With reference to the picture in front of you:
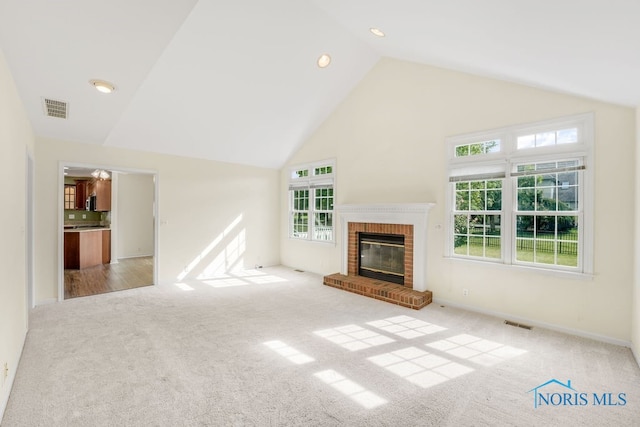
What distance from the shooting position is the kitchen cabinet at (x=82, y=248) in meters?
7.02

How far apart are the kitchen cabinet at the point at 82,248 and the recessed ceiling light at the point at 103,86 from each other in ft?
17.1

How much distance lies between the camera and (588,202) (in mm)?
3324

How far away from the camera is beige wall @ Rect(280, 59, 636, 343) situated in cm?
317

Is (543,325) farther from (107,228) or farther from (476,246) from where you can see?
(107,228)

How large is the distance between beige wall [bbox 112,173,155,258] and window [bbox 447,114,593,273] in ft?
27.4

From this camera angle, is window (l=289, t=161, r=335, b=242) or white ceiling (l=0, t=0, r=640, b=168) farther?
window (l=289, t=161, r=335, b=242)

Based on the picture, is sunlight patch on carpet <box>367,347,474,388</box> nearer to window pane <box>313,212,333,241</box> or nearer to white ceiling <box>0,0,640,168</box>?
white ceiling <box>0,0,640,168</box>

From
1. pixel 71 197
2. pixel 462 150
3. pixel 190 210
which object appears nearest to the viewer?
pixel 462 150

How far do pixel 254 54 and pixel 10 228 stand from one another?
3.16 meters

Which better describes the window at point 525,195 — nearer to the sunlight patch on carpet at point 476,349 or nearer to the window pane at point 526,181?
the window pane at point 526,181

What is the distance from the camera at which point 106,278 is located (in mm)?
6117

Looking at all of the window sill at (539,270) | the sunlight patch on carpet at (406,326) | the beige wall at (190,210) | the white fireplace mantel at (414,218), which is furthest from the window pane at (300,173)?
the sunlight patch on carpet at (406,326)

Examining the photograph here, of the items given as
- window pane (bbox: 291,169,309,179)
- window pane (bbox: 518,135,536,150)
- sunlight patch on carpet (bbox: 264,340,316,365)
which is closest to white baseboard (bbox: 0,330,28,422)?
sunlight patch on carpet (bbox: 264,340,316,365)
